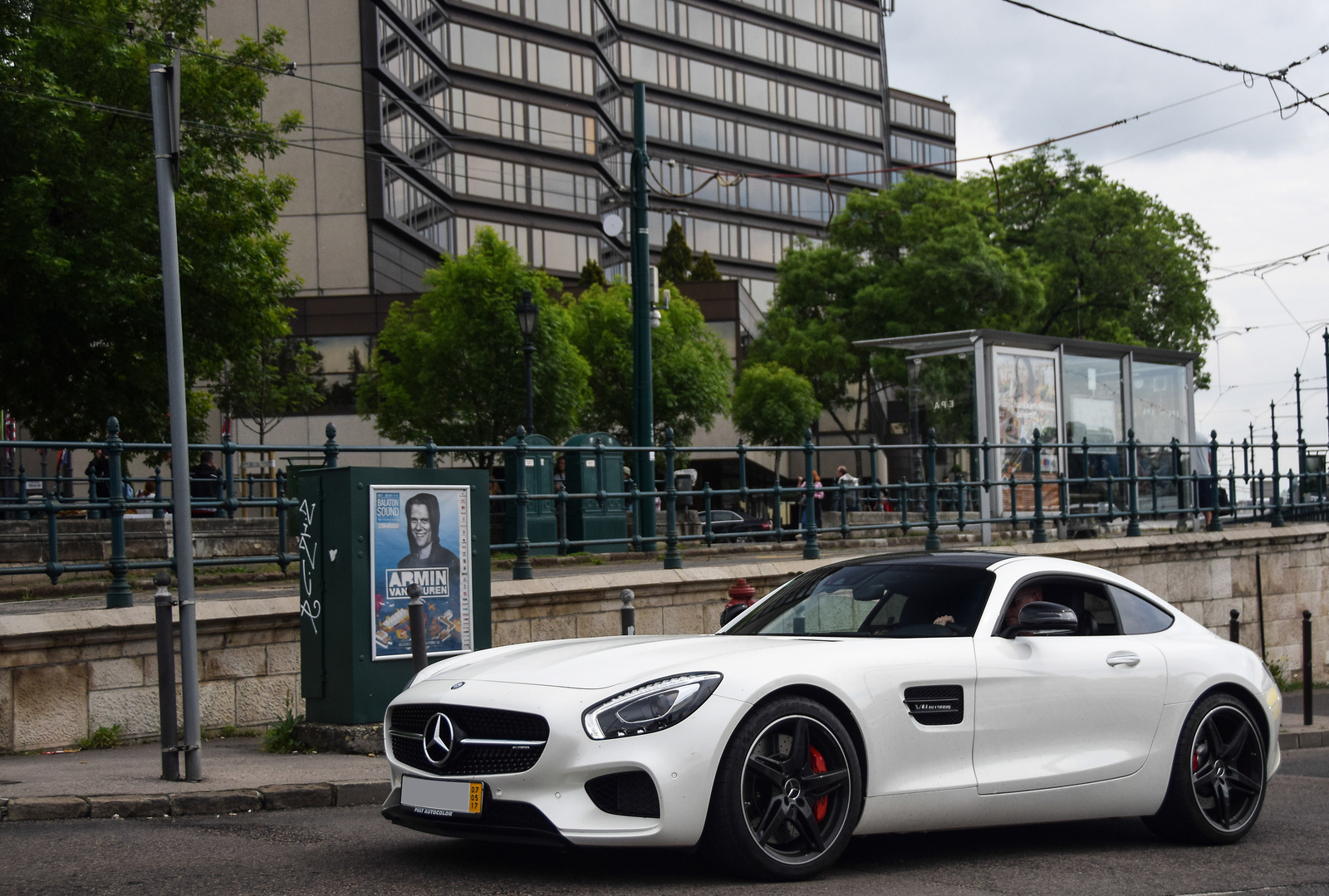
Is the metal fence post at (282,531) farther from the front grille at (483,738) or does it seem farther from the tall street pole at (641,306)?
the tall street pole at (641,306)

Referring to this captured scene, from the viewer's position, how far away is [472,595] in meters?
9.02

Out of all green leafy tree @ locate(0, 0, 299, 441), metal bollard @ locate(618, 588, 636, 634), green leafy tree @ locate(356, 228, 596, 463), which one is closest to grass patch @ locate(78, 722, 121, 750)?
metal bollard @ locate(618, 588, 636, 634)

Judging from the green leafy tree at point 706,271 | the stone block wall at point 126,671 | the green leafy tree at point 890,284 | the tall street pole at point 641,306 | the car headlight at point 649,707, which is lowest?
the stone block wall at point 126,671

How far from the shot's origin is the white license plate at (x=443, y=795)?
4.96 metres

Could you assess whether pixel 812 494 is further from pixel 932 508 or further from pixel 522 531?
pixel 522 531

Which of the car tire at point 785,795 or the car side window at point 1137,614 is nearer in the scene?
the car tire at point 785,795

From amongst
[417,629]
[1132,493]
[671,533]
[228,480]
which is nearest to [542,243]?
[1132,493]

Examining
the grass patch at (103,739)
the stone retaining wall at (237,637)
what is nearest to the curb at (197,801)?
the stone retaining wall at (237,637)

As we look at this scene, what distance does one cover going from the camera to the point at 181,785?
719cm

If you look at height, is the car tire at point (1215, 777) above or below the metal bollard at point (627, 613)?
below

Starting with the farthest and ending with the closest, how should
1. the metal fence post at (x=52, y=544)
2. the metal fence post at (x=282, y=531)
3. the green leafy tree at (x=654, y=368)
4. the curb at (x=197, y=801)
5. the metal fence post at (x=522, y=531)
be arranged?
the green leafy tree at (x=654, y=368), the metal fence post at (x=522, y=531), the metal fence post at (x=282, y=531), the metal fence post at (x=52, y=544), the curb at (x=197, y=801)

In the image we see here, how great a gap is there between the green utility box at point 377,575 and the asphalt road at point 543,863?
165 cm

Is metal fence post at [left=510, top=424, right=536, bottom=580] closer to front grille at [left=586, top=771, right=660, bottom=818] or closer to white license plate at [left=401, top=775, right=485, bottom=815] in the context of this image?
white license plate at [left=401, top=775, right=485, bottom=815]

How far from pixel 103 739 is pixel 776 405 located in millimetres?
43306
